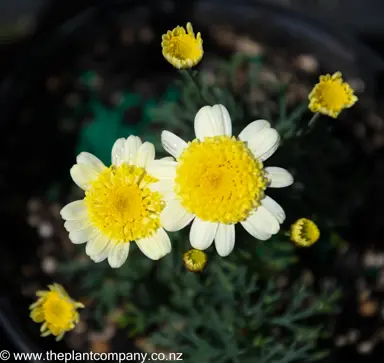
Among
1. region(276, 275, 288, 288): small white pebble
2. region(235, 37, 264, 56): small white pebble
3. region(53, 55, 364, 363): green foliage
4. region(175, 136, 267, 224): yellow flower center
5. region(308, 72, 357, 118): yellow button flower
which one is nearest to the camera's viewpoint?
region(175, 136, 267, 224): yellow flower center

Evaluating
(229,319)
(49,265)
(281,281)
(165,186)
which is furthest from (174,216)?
(49,265)

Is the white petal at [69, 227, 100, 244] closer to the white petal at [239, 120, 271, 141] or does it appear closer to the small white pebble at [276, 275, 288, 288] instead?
the white petal at [239, 120, 271, 141]

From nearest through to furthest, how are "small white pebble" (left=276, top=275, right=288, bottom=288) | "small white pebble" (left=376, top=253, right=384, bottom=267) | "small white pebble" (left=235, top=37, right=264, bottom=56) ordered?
"small white pebble" (left=276, top=275, right=288, bottom=288) → "small white pebble" (left=376, top=253, right=384, bottom=267) → "small white pebble" (left=235, top=37, right=264, bottom=56)

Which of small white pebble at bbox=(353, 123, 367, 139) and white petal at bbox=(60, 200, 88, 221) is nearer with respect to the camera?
white petal at bbox=(60, 200, 88, 221)

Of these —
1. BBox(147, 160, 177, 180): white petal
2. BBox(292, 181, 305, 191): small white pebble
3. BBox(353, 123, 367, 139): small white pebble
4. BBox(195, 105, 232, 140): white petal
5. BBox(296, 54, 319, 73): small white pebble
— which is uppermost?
BBox(296, 54, 319, 73): small white pebble

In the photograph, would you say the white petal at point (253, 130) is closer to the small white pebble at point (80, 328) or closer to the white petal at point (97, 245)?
the white petal at point (97, 245)

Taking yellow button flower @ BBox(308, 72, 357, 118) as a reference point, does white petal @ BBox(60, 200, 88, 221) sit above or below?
below

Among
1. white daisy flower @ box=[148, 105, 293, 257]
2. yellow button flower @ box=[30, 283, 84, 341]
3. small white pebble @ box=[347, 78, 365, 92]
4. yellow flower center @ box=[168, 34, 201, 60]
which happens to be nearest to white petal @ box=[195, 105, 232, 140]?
white daisy flower @ box=[148, 105, 293, 257]
